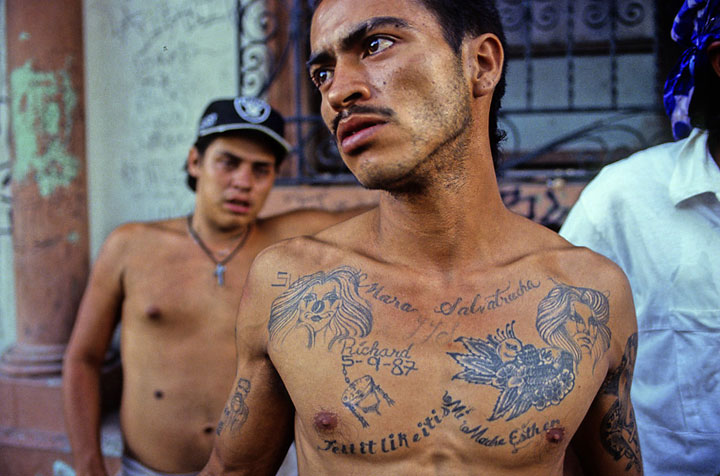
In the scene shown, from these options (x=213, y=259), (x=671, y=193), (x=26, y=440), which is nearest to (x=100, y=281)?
(x=213, y=259)

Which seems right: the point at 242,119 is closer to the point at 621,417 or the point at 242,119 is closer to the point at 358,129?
the point at 358,129

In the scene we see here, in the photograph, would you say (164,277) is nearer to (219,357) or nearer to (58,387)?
(219,357)

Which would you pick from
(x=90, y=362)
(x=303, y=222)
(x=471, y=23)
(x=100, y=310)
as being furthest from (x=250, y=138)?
(x=471, y=23)

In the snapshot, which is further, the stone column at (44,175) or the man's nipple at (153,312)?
the stone column at (44,175)

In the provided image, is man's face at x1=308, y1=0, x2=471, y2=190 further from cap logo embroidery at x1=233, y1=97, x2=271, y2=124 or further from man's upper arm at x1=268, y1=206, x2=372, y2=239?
man's upper arm at x1=268, y1=206, x2=372, y2=239

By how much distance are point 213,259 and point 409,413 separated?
171 cm

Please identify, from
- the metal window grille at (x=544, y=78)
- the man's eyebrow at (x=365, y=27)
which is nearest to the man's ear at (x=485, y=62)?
the man's eyebrow at (x=365, y=27)

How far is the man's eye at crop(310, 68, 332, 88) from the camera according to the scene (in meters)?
1.67

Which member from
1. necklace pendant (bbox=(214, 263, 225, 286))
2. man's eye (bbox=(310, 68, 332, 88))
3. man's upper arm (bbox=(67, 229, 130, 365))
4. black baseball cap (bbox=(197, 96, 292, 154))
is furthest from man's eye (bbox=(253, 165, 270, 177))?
man's eye (bbox=(310, 68, 332, 88))

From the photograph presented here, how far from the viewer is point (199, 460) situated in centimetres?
266

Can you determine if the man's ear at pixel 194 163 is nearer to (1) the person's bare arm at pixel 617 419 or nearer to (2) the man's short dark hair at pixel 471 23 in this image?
(2) the man's short dark hair at pixel 471 23

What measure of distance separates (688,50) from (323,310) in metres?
1.53

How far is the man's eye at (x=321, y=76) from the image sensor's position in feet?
5.48

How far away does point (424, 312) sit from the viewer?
1.57m
